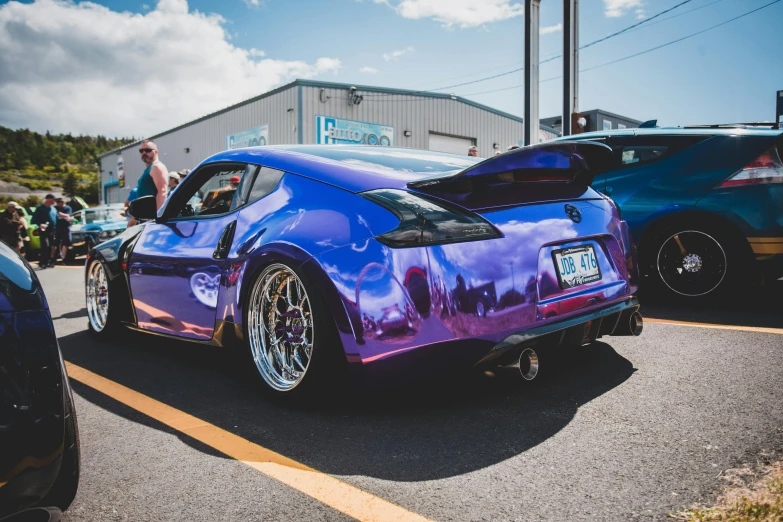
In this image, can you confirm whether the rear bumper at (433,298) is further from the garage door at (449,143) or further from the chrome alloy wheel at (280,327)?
the garage door at (449,143)

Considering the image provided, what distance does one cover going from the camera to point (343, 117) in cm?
2416

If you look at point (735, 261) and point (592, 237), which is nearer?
point (592, 237)

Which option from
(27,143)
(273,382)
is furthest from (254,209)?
(27,143)

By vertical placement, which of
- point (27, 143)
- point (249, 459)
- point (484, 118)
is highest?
point (27, 143)

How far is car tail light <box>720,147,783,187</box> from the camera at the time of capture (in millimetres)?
4477

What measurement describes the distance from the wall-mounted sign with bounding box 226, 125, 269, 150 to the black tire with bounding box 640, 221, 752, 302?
70.0 feet

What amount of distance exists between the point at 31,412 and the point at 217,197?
2.56m

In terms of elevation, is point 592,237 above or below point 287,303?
above

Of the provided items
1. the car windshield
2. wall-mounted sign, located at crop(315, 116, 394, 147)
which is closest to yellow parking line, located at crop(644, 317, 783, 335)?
the car windshield

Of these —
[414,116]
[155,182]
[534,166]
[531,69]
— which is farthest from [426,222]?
[414,116]

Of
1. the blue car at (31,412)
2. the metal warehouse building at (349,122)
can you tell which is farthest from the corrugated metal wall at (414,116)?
the blue car at (31,412)

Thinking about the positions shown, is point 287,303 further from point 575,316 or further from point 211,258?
point 575,316

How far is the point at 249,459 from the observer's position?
2229 millimetres

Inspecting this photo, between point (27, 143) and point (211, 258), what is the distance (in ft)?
612
